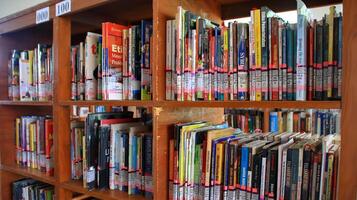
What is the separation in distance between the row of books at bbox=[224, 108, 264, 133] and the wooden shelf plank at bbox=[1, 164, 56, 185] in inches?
51.2

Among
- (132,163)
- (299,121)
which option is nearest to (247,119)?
(299,121)

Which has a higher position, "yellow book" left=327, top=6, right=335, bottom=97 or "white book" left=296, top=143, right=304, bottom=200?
"yellow book" left=327, top=6, right=335, bottom=97

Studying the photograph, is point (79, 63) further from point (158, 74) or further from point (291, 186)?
point (291, 186)

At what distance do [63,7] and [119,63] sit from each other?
0.39 meters

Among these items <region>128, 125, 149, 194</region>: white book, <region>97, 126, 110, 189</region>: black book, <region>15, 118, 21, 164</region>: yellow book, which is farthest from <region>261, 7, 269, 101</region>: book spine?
<region>15, 118, 21, 164</region>: yellow book

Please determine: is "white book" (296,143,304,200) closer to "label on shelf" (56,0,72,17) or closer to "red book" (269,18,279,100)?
"red book" (269,18,279,100)

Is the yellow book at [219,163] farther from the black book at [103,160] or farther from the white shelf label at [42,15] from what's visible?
the white shelf label at [42,15]

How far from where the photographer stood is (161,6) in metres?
0.93

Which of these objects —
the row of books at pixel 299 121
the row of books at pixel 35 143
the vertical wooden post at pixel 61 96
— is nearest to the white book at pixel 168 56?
the vertical wooden post at pixel 61 96

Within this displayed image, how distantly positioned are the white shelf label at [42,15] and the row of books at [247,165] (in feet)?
2.81

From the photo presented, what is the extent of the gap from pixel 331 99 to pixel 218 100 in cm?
31

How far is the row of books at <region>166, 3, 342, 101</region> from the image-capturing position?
69 centimetres

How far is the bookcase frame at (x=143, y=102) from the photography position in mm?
633

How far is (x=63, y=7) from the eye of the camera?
1.22m
